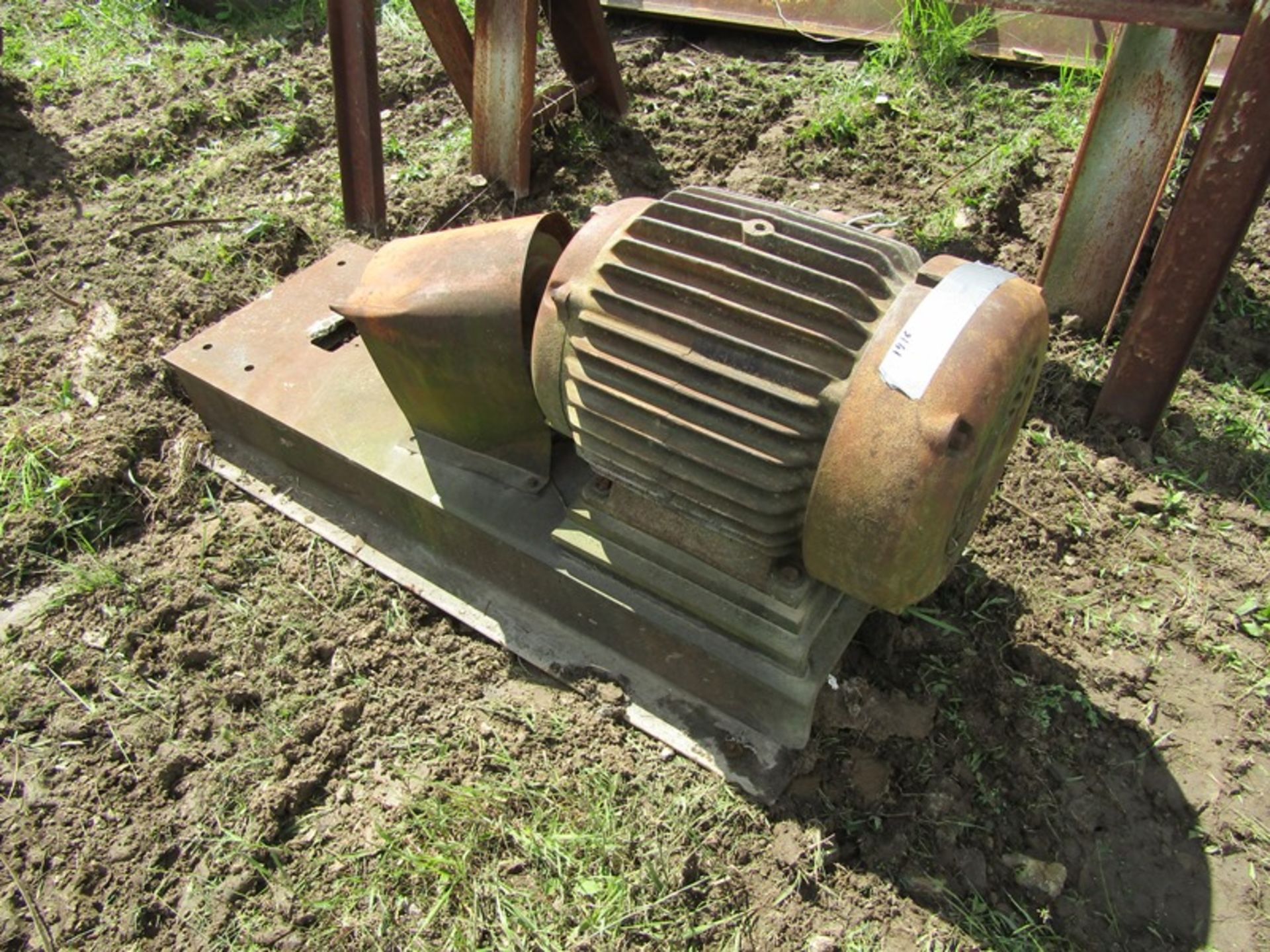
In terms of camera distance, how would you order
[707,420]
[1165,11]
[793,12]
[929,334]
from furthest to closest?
[793,12] → [1165,11] → [707,420] → [929,334]

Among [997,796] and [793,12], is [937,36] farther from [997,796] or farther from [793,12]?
[997,796]

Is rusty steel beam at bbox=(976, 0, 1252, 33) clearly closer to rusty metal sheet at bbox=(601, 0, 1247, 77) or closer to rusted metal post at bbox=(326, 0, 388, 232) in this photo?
rusty metal sheet at bbox=(601, 0, 1247, 77)

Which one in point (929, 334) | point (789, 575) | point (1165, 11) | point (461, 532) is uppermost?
point (1165, 11)

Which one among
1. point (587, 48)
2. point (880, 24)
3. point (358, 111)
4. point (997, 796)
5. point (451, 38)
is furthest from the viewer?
point (880, 24)

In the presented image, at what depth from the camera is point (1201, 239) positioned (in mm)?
2383

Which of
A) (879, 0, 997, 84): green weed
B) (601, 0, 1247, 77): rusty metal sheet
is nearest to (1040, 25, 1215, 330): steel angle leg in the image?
(601, 0, 1247, 77): rusty metal sheet

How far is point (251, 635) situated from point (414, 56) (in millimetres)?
2947

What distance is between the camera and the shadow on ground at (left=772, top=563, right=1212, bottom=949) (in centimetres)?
184

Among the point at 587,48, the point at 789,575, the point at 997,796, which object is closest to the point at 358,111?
the point at 587,48

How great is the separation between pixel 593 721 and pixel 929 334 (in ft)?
3.67

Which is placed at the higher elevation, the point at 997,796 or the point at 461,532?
the point at 461,532

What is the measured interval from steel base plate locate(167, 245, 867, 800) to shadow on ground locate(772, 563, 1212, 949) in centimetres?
15

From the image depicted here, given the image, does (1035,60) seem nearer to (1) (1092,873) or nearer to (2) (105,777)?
(1) (1092,873)

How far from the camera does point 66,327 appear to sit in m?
3.13
